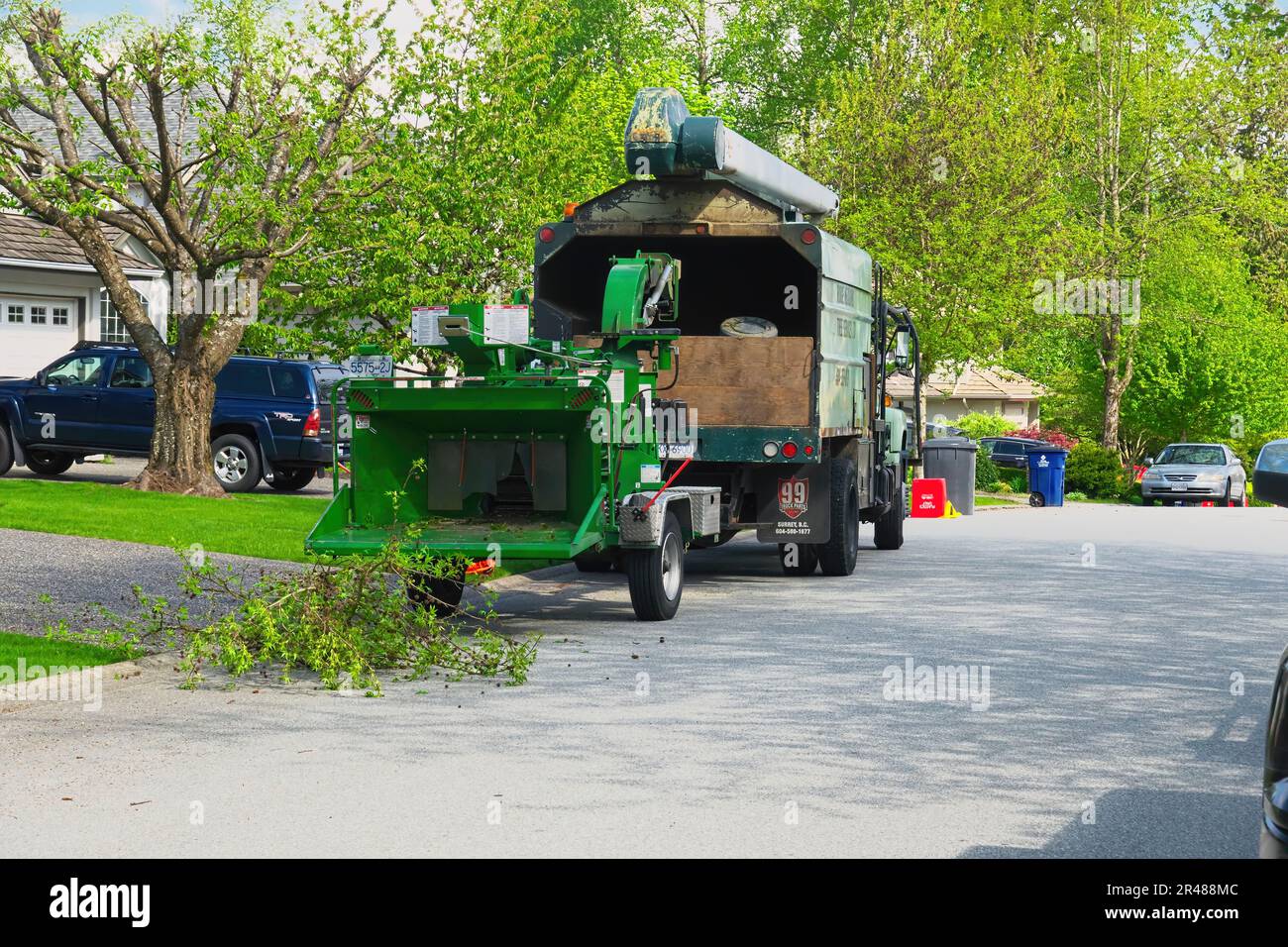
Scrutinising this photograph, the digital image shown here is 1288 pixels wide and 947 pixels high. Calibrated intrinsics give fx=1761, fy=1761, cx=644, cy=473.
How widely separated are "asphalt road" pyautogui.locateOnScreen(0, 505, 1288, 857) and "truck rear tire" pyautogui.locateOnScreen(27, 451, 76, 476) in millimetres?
13792

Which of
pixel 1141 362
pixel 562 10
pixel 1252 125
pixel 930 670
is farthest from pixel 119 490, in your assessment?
pixel 1252 125

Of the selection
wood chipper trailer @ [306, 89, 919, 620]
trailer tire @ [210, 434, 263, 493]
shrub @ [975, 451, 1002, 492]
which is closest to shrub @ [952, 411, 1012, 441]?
shrub @ [975, 451, 1002, 492]

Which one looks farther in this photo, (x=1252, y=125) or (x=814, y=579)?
(x=1252, y=125)

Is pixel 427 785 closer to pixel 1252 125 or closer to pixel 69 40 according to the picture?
pixel 69 40

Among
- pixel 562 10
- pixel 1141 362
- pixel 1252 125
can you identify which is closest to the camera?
pixel 562 10

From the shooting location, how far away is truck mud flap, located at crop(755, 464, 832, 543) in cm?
1539

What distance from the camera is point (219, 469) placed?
25578 millimetres

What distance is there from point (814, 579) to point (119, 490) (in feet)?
34.4

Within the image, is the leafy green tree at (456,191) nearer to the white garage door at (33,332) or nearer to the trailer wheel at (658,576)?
the white garage door at (33,332)

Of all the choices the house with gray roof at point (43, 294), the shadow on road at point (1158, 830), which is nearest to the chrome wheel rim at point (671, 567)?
the shadow on road at point (1158, 830)

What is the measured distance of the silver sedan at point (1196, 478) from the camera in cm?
4138

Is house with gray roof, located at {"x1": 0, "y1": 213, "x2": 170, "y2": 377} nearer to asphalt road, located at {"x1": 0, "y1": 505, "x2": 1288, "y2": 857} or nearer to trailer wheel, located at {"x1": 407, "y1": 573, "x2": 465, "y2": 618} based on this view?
asphalt road, located at {"x1": 0, "y1": 505, "x2": 1288, "y2": 857}

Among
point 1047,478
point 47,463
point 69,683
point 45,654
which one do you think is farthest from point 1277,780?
point 1047,478

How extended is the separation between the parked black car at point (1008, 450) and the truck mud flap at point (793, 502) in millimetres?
30638
